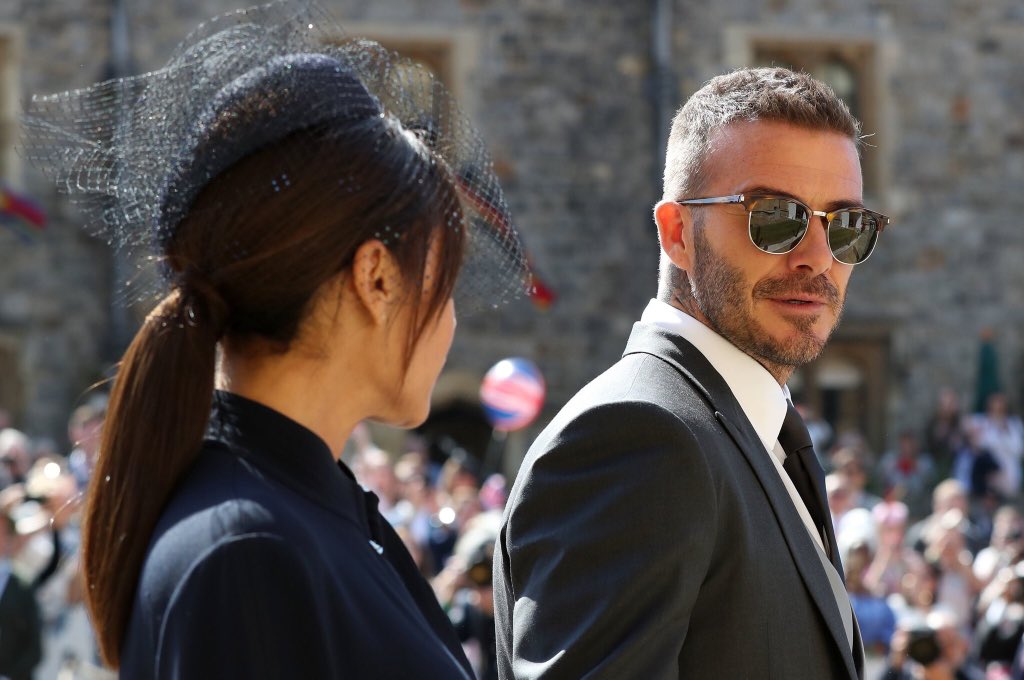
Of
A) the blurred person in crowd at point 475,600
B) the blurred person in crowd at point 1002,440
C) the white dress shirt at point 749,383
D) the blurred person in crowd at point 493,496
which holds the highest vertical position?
the white dress shirt at point 749,383

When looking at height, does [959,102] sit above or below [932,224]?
above

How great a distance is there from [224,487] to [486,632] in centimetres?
485

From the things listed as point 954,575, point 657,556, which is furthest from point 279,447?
point 954,575

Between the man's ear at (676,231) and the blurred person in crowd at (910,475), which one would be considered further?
the blurred person in crowd at (910,475)

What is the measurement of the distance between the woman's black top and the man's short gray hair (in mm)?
981

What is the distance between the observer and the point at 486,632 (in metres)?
6.03

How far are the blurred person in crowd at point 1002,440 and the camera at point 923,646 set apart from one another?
7301 mm

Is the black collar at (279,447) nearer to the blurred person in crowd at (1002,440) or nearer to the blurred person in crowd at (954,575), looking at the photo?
the blurred person in crowd at (954,575)

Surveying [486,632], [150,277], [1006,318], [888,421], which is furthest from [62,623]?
[1006,318]

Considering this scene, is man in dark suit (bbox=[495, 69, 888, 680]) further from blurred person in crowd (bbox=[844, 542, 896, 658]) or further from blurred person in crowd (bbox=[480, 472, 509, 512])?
blurred person in crowd (bbox=[480, 472, 509, 512])

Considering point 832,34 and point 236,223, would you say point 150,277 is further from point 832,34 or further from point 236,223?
point 832,34

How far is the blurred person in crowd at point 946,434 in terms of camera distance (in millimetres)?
12695

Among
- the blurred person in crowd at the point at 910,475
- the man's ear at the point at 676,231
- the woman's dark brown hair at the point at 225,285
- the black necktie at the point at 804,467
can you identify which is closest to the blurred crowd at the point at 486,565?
the blurred person in crowd at the point at 910,475

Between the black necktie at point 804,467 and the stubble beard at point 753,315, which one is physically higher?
the stubble beard at point 753,315
